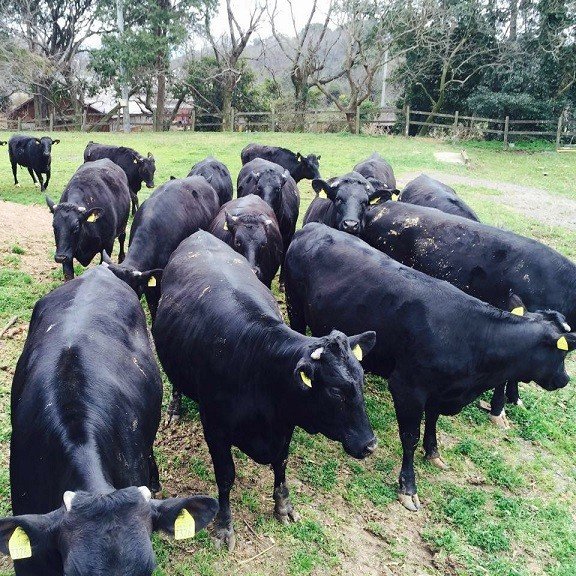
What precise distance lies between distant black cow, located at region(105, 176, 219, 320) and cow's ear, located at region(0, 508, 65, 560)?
11.4 ft

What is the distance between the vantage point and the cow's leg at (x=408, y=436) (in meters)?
4.61

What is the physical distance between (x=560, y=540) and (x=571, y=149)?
2474 cm

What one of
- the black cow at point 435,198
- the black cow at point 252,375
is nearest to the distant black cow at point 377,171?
the black cow at point 435,198

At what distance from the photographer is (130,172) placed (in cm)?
1318

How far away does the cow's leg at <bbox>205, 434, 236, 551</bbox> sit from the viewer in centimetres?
404

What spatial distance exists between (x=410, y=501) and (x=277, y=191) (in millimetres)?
5414

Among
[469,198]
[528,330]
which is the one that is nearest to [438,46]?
[469,198]

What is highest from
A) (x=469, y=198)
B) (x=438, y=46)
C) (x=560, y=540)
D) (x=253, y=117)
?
(x=438, y=46)

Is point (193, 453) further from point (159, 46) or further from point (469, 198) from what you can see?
point (159, 46)

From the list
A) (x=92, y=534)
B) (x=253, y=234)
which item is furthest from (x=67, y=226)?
(x=92, y=534)

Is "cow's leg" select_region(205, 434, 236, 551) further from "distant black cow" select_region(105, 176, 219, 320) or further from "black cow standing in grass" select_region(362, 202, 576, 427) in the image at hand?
"black cow standing in grass" select_region(362, 202, 576, 427)

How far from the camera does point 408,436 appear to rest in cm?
470

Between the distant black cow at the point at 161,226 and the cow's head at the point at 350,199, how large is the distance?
1.80 metres

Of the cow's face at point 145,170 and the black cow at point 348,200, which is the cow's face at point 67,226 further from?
the cow's face at point 145,170
